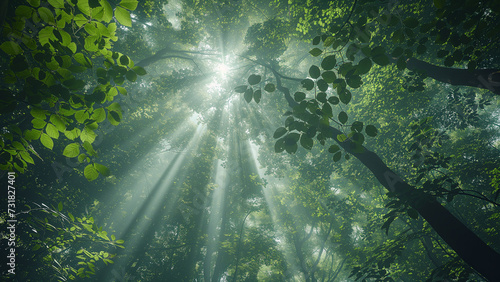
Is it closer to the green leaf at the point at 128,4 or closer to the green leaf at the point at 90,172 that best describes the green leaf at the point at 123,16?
the green leaf at the point at 128,4

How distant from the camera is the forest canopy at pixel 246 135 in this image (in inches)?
53.1

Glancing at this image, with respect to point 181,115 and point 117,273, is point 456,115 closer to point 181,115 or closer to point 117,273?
point 181,115

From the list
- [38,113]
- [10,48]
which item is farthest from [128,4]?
→ [38,113]

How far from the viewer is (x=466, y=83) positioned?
3104 mm

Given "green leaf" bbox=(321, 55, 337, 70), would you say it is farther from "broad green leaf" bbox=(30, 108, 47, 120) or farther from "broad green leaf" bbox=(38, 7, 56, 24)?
"broad green leaf" bbox=(30, 108, 47, 120)

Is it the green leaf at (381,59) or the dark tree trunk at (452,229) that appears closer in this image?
the green leaf at (381,59)

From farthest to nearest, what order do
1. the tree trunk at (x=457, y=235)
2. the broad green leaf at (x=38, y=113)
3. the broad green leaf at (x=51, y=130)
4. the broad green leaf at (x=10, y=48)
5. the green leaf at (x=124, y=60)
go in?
the tree trunk at (x=457, y=235) < the green leaf at (x=124, y=60) < the broad green leaf at (x=51, y=130) < the broad green leaf at (x=38, y=113) < the broad green leaf at (x=10, y=48)

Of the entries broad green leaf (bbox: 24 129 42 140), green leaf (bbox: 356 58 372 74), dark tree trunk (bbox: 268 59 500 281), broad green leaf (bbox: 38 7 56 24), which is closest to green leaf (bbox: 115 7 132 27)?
broad green leaf (bbox: 38 7 56 24)

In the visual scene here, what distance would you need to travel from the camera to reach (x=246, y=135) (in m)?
12.8

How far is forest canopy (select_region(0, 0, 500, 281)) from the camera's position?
1.35 metres

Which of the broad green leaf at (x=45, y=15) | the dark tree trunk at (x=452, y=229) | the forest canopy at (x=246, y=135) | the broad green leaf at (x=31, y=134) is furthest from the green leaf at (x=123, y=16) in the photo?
the dark tree trunk at (x=452, y=229)

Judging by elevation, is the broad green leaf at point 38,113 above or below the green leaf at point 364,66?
below

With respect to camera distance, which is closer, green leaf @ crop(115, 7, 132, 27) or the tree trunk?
green leaf @ crop(115, 7, 132, 27)

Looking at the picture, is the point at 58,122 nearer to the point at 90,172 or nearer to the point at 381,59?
the point at 90,172
